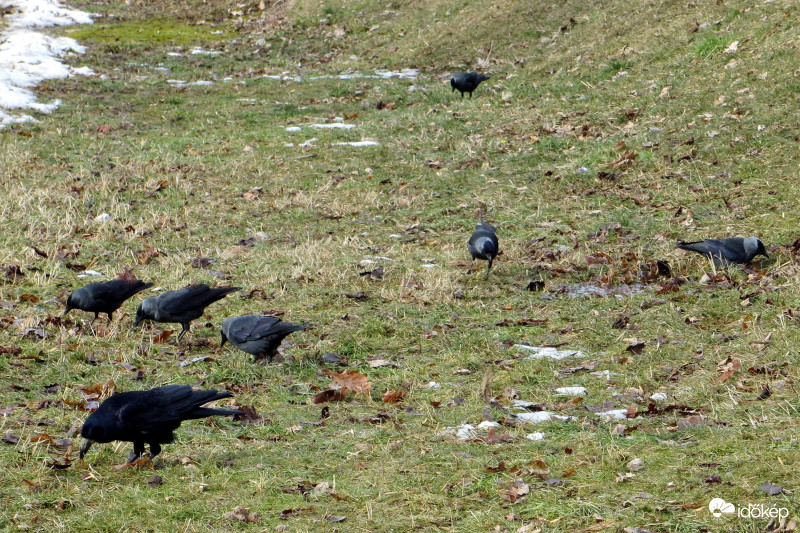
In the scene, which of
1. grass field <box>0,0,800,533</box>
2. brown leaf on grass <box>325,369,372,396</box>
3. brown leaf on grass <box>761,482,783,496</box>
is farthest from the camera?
brown leaf on grass <box>325,369,372,396</box>

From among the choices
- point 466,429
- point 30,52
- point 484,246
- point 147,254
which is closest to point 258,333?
point 466,429

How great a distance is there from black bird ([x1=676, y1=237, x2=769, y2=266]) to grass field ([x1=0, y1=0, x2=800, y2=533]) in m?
0.16

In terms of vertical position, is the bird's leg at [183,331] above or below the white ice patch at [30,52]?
below

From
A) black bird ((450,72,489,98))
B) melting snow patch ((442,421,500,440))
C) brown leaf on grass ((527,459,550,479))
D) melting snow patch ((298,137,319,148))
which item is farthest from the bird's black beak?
black bird ((450,72,489,98))

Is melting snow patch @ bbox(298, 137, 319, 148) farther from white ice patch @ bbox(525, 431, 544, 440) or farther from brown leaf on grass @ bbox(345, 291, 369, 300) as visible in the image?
white ice patch @ bbox(525, 431, 544, 440)

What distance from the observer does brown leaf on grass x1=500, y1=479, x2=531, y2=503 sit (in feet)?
15.7

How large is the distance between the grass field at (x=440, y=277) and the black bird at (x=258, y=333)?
291mm

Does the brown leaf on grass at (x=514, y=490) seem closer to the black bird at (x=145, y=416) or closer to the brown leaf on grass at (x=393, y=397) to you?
the brown leaf on grass at (x=393, y=397)

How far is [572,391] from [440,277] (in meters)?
3.03

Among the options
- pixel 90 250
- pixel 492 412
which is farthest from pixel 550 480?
pixel 90 250

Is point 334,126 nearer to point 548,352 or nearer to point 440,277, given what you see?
point 440,277

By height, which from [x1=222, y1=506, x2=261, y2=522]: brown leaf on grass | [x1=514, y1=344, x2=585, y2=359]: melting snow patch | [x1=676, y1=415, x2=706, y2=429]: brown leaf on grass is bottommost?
[x1=514, y1=344, x2=585, y2=359]: melting snow patch

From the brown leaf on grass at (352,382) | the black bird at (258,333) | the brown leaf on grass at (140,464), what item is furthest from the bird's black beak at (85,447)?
the brown leaf on grass at (352,382)

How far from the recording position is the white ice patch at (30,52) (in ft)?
59.3
